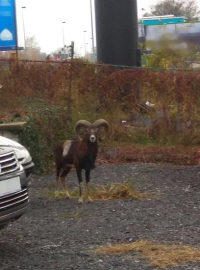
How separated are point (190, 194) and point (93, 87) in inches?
255

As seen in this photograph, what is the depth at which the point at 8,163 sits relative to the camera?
7859 millimetres

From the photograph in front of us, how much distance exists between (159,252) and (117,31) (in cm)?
1296

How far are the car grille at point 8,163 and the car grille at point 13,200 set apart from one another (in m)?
0.25

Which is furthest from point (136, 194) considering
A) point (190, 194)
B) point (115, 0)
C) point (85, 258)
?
point (115, 0)

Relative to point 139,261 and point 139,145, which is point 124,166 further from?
point 139,261

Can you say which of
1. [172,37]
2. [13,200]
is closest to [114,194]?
[13,200]

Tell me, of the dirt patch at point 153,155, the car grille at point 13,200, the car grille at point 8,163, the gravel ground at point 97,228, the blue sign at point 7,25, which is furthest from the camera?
the blue sign at point 7,25

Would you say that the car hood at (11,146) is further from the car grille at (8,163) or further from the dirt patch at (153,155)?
the dirt patch at (153,155)

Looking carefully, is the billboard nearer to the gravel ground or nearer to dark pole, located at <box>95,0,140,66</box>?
dark pole, located at <box>95,0,140,66</box>

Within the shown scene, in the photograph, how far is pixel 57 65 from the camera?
60.0 feet

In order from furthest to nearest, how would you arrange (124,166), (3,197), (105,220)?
(124,166) → (105,220) → (3,197)

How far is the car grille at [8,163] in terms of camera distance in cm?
773

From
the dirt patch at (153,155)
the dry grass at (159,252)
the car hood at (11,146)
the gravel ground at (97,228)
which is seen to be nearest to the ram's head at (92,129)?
the gravel ground at (97,228)

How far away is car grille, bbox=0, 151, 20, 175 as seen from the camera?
25.4 ft
